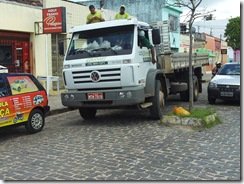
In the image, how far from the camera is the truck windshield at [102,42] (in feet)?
30.0

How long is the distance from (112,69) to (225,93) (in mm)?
5060

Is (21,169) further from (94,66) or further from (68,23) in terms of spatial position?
(68,23)

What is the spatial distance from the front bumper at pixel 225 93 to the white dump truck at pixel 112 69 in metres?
3.29

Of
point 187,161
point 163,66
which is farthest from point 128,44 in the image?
point 187,161

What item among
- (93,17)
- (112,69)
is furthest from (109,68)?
(93,17)

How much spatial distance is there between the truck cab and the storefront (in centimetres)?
658

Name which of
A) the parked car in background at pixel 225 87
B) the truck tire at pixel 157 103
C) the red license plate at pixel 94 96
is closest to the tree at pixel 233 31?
the parked car in background at pixel 225 87

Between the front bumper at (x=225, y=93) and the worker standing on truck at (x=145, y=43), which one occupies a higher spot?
the worker standing on truck at (x=145, y=43)

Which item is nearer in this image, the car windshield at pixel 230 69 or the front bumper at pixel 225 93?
the front bumper at pixel 225 93

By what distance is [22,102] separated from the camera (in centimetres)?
853

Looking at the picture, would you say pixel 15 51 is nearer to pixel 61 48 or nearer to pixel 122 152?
pixel 61 48

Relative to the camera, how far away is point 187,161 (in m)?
6.04

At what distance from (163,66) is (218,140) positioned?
3827mm

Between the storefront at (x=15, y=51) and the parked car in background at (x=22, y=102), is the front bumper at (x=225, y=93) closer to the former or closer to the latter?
the parked car in background at (x=22, y=102)
